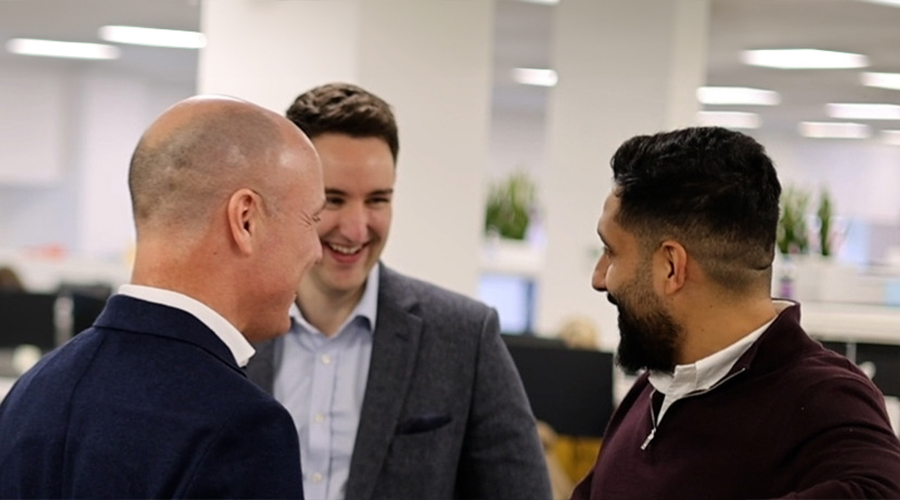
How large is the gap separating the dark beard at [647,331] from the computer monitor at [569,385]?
2.98m

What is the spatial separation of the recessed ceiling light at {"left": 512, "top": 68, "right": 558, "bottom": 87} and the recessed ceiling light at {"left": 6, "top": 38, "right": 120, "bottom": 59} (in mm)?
3691

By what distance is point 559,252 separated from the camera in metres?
6.84

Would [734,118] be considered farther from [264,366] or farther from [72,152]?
[264,366]

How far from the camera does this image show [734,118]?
50.9 ft

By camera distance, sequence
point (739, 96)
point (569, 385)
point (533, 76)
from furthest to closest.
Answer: point (739, 96), point (533, 76), point (569, 385)

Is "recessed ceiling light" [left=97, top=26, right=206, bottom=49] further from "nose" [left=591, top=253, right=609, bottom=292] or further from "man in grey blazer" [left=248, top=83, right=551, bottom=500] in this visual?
"nose" [left=591, top=253, right=609, bottom=292]

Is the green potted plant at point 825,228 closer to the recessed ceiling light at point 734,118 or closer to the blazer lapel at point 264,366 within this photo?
the blazer lapel at point 264,366

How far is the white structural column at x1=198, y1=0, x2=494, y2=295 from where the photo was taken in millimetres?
4023

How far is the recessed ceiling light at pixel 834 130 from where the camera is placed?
51.4 feet

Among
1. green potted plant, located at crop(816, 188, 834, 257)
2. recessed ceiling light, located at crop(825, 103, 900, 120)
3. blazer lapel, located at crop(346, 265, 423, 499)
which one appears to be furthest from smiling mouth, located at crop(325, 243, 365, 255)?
recessed ceiling light, located at crop(825, 103, 900, 120)

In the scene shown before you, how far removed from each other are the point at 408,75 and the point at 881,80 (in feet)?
25.5

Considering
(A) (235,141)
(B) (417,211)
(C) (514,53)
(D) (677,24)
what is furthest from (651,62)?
(A) (235,141)

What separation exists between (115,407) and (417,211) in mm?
3143

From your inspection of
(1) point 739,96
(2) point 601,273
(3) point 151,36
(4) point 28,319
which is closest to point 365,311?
(2) point 601,273
